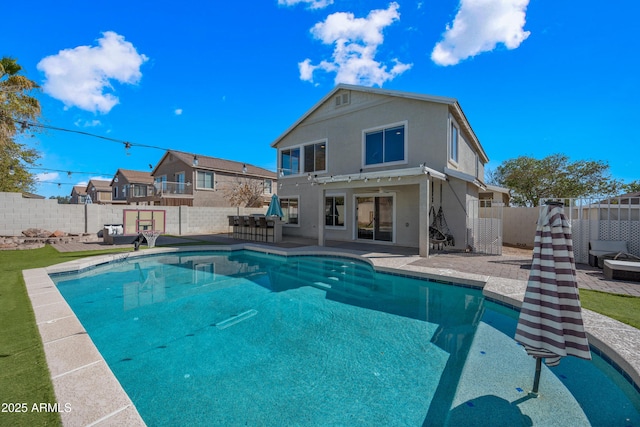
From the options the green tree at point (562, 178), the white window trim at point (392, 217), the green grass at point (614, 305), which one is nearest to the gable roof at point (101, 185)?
the white window trim at point (392, 217)

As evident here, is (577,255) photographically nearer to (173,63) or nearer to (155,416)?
(155,416)

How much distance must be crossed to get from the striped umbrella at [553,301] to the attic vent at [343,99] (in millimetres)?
12461

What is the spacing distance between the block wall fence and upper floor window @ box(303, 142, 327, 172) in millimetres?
8909

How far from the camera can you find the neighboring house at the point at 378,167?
11.0 m

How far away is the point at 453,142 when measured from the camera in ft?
39.4

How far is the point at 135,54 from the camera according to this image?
46.9 ft

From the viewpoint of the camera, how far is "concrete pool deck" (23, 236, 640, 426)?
2490 millimetres

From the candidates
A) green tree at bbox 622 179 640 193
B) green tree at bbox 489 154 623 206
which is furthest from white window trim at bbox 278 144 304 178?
green tree at bbox 622 179 640 193

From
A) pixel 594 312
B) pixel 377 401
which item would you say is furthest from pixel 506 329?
pixel 377 401

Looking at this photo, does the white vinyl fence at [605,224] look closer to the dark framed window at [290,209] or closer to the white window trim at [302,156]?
the white window trim at [302,156]

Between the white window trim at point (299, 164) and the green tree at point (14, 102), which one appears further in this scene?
the white window trim at point (299, 164)

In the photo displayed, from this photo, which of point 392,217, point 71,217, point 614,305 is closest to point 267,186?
point 71,217

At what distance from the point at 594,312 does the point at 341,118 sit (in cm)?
1217

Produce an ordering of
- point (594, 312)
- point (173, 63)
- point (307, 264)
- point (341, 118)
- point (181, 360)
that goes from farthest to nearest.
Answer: point (173, 63)
point (341, 118)
point (307, 264)
point (594, 312)
point (181, 360)
